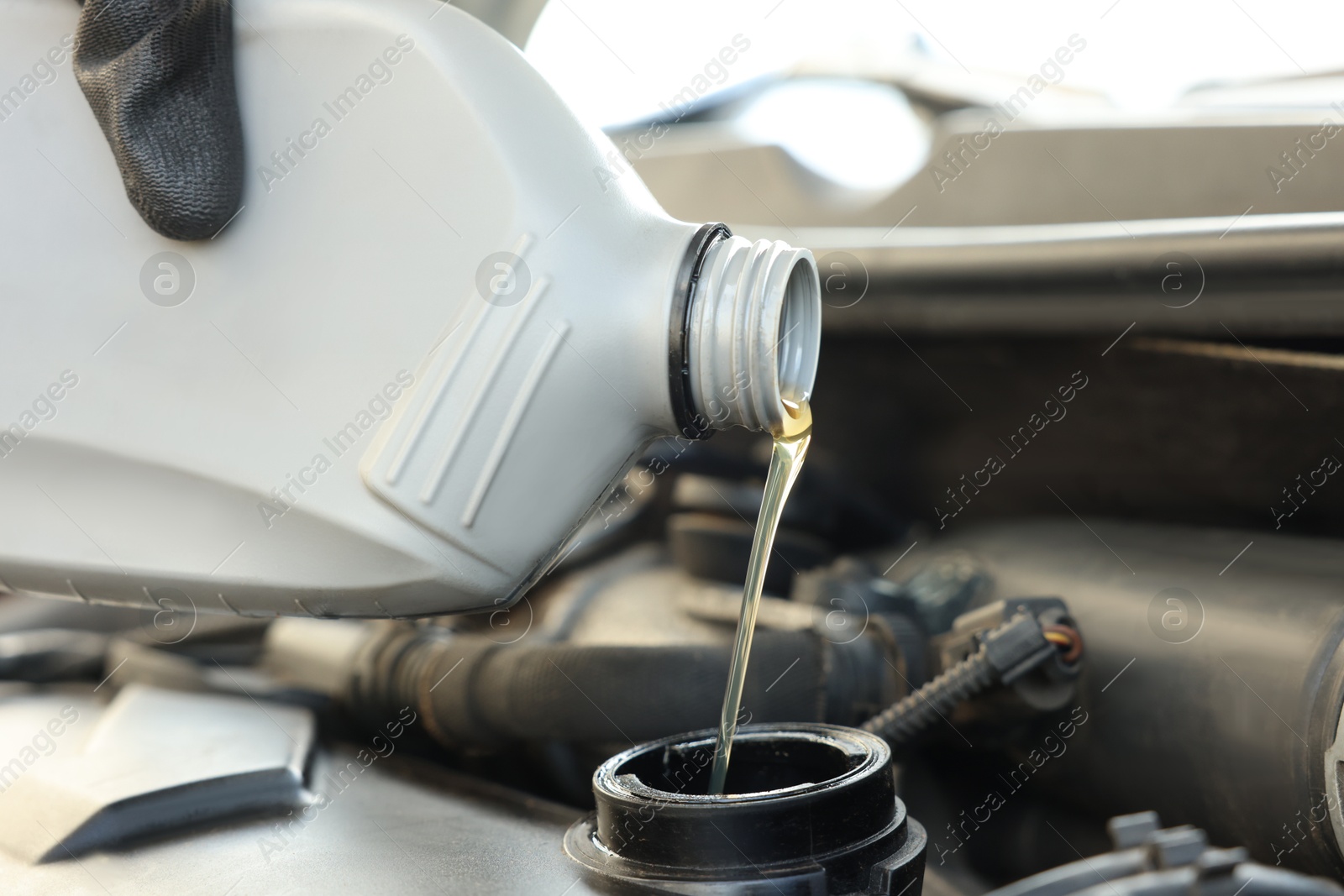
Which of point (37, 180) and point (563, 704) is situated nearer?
point (37, 180)

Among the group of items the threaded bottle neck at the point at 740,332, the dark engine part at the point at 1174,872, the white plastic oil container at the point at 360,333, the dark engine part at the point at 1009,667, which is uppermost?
the white plastic oil container at the point at 360,333

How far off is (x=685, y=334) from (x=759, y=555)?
134mm

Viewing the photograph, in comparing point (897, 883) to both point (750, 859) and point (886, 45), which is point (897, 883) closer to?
point (750, 859)

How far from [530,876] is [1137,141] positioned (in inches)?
27.6

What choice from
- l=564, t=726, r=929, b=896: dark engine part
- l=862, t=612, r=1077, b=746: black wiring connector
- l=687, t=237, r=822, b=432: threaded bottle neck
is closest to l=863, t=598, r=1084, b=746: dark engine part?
l=862, t=612, r=1077, b=746: black wiring connector

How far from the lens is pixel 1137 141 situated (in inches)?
33.4

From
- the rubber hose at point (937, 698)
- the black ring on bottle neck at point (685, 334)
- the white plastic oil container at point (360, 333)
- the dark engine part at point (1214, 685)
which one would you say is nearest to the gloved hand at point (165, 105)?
the white plastic oil container at point (360, 333)

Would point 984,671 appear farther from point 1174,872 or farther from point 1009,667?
point 1174,872

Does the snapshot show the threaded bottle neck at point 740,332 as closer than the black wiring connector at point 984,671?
Yes

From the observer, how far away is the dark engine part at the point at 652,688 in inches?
29.0

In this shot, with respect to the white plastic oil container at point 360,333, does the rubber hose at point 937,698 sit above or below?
below

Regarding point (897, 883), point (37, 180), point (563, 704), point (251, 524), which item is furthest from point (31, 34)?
point (897, 883)

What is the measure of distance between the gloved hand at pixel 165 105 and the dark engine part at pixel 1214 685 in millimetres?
611

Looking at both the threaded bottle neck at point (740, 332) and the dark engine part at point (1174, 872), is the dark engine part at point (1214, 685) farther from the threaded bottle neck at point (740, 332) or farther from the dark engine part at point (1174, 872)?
the threaded bottle neck at point (740, 332)
